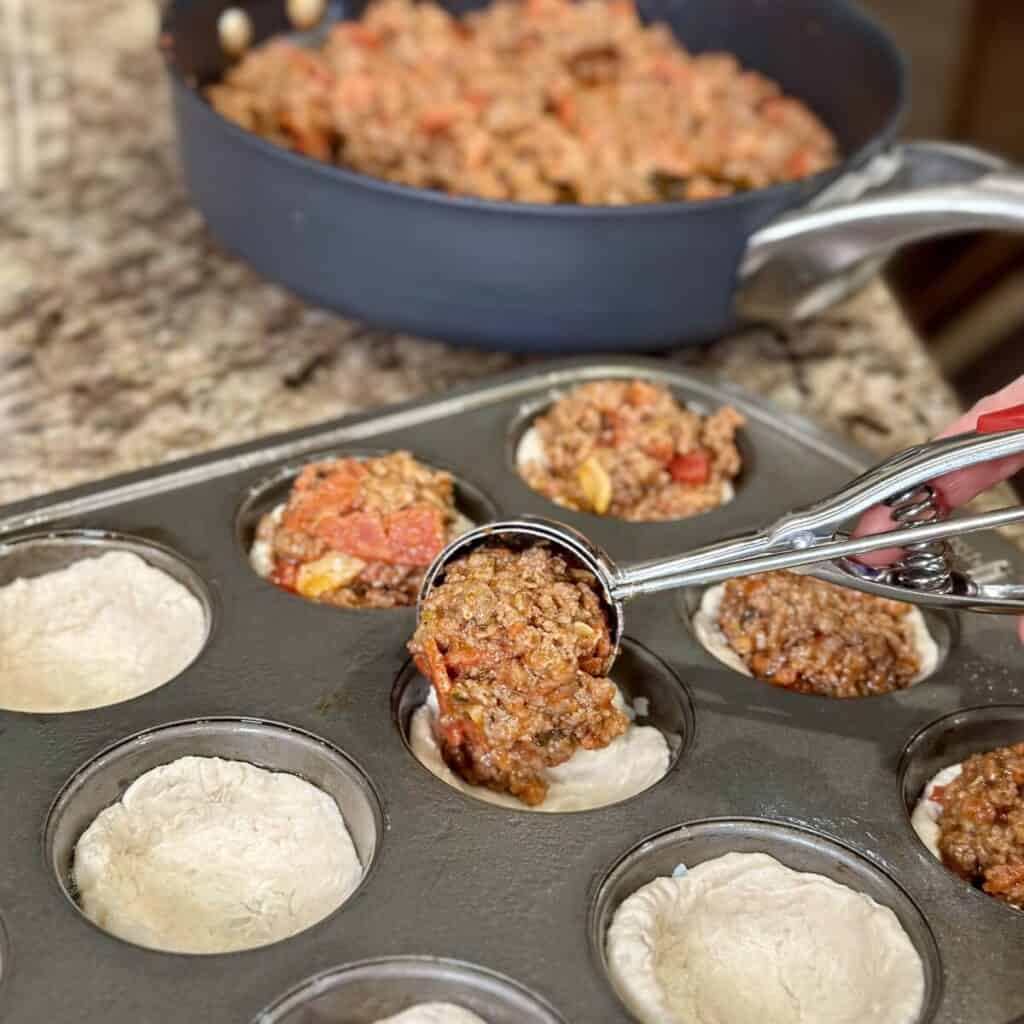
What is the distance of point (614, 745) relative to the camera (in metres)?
2.32

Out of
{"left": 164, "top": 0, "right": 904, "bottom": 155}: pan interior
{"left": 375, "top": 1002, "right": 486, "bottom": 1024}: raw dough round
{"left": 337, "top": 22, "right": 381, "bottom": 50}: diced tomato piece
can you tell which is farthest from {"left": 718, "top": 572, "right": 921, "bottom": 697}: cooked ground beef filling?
{"left": 337, "top": 22, "right": 381, "bottom": 50}: diced tomato piece

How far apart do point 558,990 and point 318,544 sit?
986mm

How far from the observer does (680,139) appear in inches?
139

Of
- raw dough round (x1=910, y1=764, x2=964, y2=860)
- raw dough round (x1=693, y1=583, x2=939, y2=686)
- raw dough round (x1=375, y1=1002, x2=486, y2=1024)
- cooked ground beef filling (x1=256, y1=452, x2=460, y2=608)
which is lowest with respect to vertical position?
raw dough round (x1=375, y1=1002, x2=486, y2=1024)

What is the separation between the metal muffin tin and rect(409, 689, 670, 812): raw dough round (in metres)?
0.05

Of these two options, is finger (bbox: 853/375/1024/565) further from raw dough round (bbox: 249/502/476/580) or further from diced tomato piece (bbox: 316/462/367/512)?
diced tomato piece (bbox: 316/462/367/512)

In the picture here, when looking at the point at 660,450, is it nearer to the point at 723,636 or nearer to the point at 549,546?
the point at 723,636

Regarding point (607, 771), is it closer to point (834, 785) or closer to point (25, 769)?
point (834, 785)

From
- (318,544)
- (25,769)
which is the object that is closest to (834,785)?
(318,544)

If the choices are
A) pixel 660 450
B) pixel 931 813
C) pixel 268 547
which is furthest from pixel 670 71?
pixel 931 813

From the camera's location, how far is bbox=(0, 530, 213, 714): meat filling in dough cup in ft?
7.61

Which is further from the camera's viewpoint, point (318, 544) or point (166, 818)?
point (318, 544)

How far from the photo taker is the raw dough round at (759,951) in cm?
189

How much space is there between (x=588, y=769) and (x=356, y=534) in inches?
23.1
